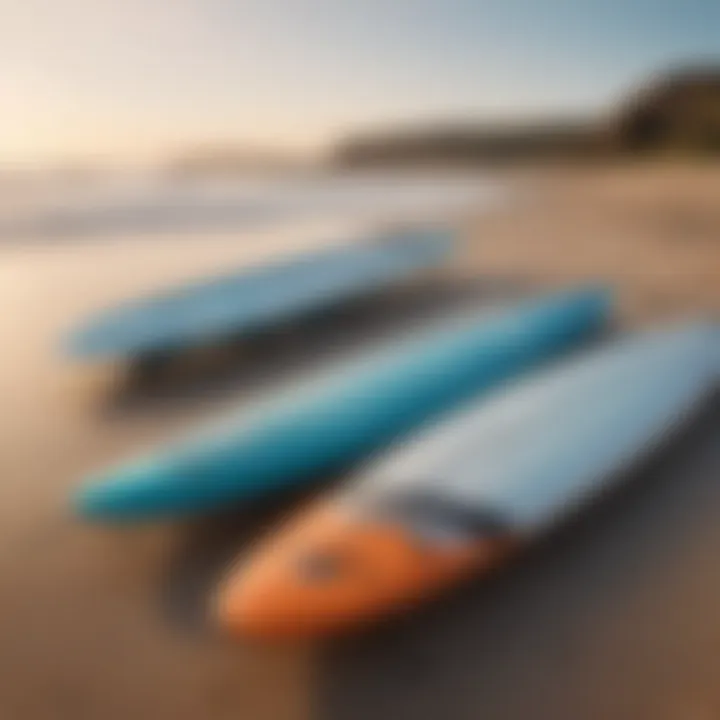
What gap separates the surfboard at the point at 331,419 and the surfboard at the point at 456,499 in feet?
0.12

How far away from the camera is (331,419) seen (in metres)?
0.52

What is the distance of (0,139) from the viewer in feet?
4.42

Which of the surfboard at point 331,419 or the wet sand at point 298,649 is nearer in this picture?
the wet sand at point 298,649

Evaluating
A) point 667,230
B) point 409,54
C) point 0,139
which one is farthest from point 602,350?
point 0,139

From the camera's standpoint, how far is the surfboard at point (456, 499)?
1.17ft

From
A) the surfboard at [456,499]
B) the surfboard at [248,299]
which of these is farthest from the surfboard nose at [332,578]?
the surfboard at [248,299]

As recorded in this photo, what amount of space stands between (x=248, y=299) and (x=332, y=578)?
50cm

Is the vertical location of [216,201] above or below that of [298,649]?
above

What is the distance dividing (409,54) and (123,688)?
1258 mm

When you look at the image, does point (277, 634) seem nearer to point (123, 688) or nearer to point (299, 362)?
point (123, 688)

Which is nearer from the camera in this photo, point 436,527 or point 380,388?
point 436,527

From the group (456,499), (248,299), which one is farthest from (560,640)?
(248,299)

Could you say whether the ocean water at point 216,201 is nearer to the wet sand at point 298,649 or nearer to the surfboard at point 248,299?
the surfboard at point 248,299

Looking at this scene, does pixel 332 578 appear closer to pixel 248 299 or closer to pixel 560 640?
pixel 560 640
